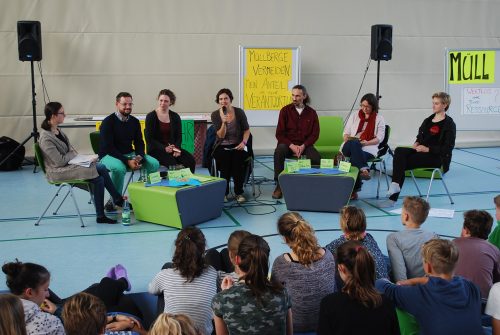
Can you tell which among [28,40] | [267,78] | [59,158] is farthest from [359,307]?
[28,40]

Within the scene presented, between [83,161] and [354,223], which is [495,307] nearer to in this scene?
[354,223]

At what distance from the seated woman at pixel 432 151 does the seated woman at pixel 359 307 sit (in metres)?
3.94

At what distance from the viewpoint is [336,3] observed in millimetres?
9539

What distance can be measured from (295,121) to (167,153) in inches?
58.0

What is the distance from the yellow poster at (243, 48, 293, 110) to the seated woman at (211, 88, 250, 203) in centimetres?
187

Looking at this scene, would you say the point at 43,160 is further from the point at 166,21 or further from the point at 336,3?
the point at 336,3

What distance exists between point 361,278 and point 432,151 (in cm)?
427

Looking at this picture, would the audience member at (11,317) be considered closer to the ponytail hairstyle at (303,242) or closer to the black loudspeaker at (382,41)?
the ponytail hairstyle at (303,242)

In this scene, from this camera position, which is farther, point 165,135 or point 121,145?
point 165,135

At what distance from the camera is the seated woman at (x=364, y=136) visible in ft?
22.0

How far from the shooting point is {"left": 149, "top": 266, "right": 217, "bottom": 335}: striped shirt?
297 centimetres

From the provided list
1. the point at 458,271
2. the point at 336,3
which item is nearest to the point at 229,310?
the point at 458,271

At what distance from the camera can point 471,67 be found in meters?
8.54

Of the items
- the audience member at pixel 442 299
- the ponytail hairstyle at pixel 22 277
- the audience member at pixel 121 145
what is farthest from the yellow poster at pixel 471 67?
the ponytail hairstyle at pixel 22 277
